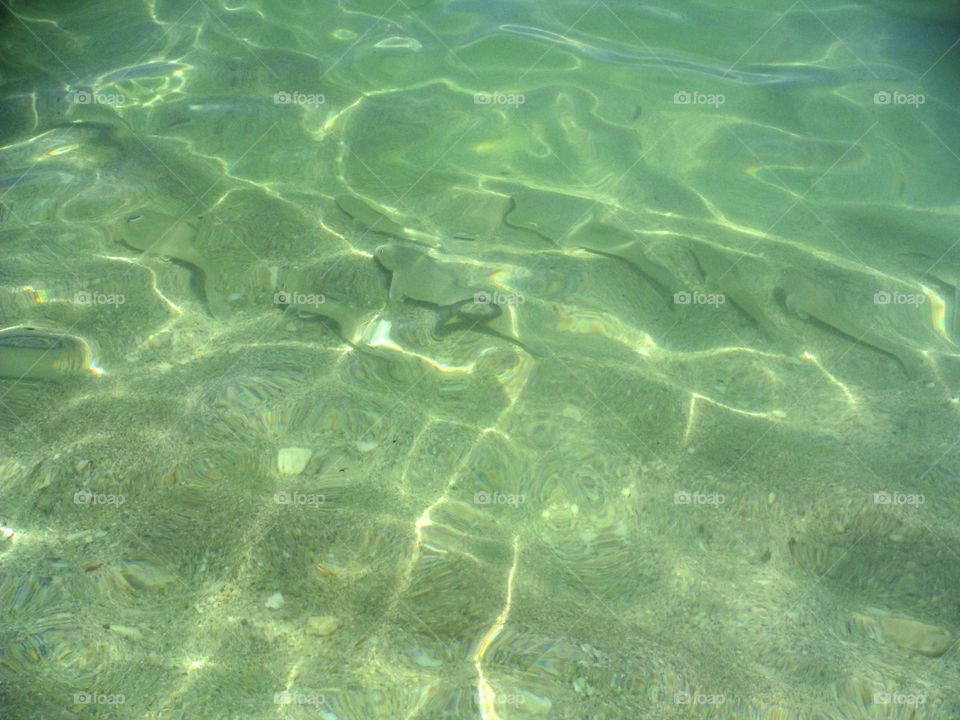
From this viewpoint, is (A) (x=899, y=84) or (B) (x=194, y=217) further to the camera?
(A) (x=899, y=84)

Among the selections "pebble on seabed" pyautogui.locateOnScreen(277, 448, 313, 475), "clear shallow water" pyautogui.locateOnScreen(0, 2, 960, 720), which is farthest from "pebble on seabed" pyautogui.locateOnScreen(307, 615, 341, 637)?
"pebble on seabed" pyautogui.locateOnScreen(277, 448, 313, 475)

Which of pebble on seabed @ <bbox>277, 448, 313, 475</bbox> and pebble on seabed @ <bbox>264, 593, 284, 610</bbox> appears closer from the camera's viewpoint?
pebble on seabed @ <bbox>264, 593, 284, 610</bbox>

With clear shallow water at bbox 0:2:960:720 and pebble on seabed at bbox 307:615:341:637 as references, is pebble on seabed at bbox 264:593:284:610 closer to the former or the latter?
clear shallow water at bbox 0:2:960:720

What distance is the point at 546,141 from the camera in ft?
15.8

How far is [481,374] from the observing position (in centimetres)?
329

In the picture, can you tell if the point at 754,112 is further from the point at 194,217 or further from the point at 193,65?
the point at 193,65

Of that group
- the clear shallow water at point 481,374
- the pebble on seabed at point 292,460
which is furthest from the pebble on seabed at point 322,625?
the pebble on seabed at point 292,460

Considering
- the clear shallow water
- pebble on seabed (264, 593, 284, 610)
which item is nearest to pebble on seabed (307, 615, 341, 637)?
the clear shallow water

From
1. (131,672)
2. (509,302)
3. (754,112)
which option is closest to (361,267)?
(509,302)

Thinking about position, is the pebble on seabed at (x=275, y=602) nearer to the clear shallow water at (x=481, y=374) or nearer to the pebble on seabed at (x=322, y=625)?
the clear shallow water at (x=481, y=374)

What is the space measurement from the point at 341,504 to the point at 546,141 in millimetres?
3011

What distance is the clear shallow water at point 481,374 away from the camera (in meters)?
2.35

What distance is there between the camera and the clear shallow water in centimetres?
235

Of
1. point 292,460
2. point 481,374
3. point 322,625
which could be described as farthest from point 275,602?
point 481,374
